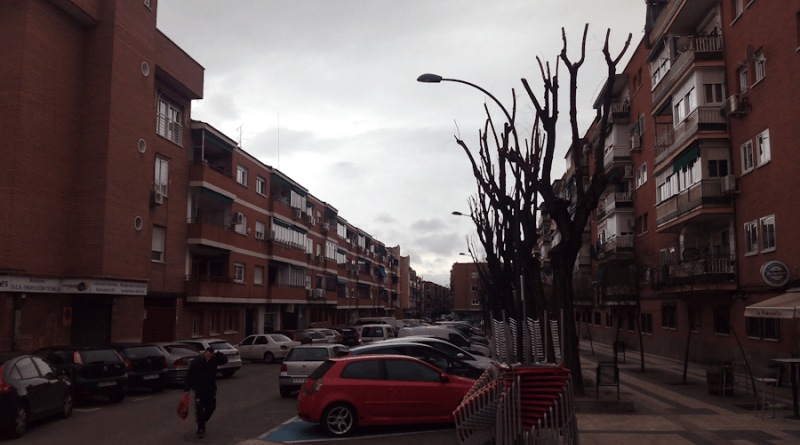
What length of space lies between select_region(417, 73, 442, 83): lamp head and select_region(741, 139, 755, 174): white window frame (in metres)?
13.2

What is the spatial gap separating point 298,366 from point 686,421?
31.9 feet

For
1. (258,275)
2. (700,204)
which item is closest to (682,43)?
(700,204)

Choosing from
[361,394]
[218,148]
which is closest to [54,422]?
[361,394]

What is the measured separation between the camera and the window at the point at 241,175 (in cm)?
3847

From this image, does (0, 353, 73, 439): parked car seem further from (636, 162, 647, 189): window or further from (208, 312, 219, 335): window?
(636, 162, 647, 189): window

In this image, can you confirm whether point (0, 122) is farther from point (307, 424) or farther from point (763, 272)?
point (763, 272)

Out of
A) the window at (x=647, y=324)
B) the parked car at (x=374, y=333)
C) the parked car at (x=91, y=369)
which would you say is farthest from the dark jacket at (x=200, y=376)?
the window at (x=647, y=324)

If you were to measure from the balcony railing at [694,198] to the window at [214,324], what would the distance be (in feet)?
78.2

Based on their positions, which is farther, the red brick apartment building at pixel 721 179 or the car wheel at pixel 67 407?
the red brick apartment building at pixel 721 179

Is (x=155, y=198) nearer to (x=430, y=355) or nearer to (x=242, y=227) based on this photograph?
(x=242, y=227)

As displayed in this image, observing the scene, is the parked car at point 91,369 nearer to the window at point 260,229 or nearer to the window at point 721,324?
the window at point 721,324

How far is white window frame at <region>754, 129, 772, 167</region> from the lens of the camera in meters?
21.4

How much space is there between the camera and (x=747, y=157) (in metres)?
23.2

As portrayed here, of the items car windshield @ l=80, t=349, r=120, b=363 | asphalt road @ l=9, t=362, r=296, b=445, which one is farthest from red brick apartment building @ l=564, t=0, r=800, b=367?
car windshield @ l=80, t=349, r=120, b=363
